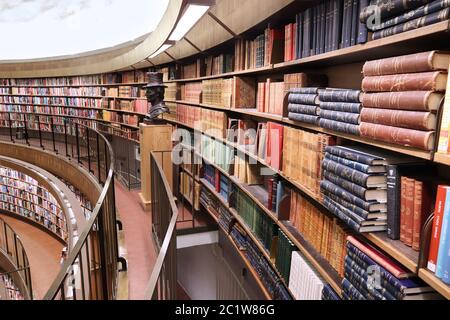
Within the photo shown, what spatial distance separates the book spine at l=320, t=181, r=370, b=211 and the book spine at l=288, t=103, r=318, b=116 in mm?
390

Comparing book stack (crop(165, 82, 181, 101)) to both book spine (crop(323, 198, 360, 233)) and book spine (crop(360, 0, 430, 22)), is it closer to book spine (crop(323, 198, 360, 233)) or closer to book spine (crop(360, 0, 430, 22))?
book spine (crop(323, 198, 360, 233))

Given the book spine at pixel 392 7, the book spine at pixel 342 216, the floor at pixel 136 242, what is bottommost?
the floor at pixel 136 242

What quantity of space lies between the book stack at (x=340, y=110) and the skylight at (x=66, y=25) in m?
7.69

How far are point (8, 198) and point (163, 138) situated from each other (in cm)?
680

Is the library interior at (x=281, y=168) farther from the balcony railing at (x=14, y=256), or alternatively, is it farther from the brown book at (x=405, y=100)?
the balcony railing at (x=14, y=256)

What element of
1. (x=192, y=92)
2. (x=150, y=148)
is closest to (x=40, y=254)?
(x=150, y=148)

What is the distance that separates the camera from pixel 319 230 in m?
1.78

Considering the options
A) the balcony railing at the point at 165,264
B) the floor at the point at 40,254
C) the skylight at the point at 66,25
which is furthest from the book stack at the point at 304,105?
the skylight at the point at 66,25

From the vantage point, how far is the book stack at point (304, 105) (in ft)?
5.51

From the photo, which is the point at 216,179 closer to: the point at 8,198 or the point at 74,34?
the point at 8,198

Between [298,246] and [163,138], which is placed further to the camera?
[163,138]

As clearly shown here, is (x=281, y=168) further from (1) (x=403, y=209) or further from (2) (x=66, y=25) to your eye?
(2) (x=66, y=25)

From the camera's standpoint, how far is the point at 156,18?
7.88 meters
